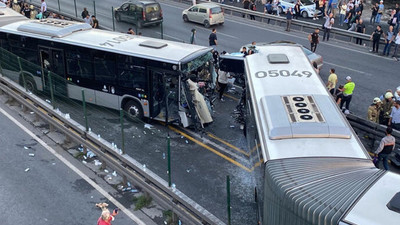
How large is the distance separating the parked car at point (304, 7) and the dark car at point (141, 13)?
33.4ft

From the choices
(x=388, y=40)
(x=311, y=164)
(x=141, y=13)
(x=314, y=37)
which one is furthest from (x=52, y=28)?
(x=388, y=40)

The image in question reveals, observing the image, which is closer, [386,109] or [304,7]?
[386,109]

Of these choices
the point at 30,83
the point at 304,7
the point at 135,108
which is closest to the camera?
the point at 135,108

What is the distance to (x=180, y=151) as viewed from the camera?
41.5 feet

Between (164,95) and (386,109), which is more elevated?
(164,95)

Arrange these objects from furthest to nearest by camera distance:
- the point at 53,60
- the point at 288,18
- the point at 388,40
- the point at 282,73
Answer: the point at 288,18
the point at 388,40
the point at 53,60
the point at 282,73

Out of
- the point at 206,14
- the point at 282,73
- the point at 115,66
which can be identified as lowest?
the point at 206,14

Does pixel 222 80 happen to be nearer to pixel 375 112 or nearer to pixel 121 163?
pixel 375 112

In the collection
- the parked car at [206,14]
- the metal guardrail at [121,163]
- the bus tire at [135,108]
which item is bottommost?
the bus tire at [135,108]

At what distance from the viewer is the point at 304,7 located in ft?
103

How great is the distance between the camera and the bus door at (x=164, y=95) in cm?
1336

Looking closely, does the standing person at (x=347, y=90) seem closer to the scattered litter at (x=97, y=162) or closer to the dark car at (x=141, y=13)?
the scattered litter at (x=97, y=162)

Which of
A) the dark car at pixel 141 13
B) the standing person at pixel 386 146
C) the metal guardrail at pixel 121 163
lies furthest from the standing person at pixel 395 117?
the dark car at pixel 141 13

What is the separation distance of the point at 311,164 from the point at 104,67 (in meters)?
9.34
